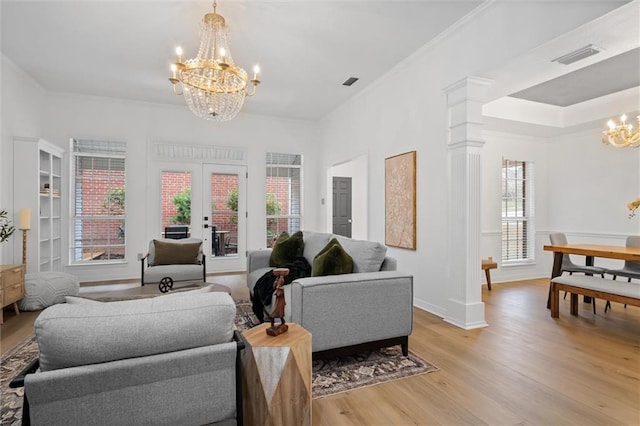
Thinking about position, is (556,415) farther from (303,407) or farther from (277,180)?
(277,180)

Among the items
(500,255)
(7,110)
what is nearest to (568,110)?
(500,255)

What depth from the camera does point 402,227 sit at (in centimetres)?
445

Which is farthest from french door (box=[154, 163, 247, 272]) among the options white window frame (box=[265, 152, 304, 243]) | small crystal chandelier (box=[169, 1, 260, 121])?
small crystal chandelier (box=[169, 1, 260, 121])

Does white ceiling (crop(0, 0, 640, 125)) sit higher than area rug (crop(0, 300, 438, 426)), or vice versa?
white ceiling (crop(0, 0, 640, 125))

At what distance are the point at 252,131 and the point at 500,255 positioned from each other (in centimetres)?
514

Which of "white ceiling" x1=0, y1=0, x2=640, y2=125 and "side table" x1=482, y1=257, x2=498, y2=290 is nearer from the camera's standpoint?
"white ceiling" x1=0, y1=0, x2=640, y2=125

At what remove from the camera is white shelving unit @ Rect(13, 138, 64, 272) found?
4.32m

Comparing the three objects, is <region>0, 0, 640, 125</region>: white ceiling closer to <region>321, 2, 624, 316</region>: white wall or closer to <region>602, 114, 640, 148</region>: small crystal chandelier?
<region>321, 2, 624, 316</region>: white wall

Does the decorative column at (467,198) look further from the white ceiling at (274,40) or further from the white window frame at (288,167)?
the white window frame at (288,167)

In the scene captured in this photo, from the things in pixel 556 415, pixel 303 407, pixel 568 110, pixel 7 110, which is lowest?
pixel 556 415

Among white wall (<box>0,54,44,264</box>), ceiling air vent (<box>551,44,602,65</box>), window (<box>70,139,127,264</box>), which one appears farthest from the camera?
window (<box>70,139,127,264</box>)

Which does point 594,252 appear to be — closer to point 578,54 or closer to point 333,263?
point 578,54

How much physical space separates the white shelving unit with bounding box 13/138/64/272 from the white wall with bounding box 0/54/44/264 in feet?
0.26

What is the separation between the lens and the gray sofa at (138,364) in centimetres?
110
